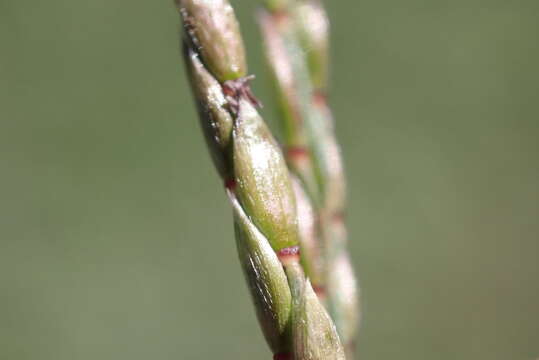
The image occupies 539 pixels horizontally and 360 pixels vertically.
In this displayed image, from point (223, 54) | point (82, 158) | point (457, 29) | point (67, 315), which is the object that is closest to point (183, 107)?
point (82, 158)

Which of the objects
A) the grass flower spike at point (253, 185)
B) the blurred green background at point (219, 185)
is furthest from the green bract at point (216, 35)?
the blurred green background at point (219, 185)

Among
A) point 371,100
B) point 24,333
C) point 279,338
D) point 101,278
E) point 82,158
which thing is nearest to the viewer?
point 279,338

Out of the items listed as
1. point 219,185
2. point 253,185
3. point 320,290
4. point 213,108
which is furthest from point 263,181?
point 219,185

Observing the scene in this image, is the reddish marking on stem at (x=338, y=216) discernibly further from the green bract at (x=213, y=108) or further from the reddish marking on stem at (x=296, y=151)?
the green bract at (x=213, y=108)

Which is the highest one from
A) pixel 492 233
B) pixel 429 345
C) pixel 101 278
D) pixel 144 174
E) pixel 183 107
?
pixel 183 107

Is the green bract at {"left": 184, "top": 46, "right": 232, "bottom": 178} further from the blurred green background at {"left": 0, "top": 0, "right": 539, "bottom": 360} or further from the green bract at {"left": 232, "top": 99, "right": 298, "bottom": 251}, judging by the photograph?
the blurred green background at {"left": 0, "top": 0, "right": 539, "bottom": 360}

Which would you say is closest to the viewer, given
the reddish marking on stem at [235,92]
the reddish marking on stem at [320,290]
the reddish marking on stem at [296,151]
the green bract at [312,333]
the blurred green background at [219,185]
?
the green bract at [312,333]

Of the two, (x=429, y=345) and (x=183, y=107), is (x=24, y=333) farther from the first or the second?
(x=429, y=345)
